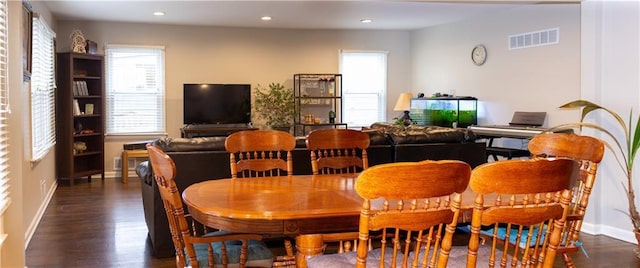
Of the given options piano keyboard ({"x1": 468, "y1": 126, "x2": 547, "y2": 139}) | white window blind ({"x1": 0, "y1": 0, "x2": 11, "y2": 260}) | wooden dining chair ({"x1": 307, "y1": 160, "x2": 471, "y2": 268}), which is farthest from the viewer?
piano keyboard ({"x1": 468, "y1": 126, "x2": 547, "y2": 139})

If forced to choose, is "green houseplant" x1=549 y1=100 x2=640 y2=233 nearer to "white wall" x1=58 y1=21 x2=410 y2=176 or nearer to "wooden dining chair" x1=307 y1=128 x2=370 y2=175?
"wooden dining chair" x1=307 y1=128 x2=370 y2=175

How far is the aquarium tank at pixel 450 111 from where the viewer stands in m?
7.27

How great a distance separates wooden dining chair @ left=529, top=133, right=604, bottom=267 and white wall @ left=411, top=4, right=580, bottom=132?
335 centimetres

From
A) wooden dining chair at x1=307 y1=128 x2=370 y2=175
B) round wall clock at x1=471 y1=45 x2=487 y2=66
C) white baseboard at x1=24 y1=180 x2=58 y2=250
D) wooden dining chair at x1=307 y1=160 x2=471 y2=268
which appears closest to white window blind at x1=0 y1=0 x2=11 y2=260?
white baseboard at x1=24 y1=180 x2=58 y2=250

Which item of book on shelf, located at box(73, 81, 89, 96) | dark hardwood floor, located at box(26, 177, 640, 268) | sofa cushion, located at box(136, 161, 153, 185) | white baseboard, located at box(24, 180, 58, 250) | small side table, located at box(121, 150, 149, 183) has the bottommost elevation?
dark hardwood floor, located at box(26, 177, 640, 268)

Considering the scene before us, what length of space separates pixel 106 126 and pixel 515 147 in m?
5.86

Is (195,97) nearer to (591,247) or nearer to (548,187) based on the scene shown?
(591,247)

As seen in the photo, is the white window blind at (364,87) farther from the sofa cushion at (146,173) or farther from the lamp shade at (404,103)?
the sofa cushion at (146,173)

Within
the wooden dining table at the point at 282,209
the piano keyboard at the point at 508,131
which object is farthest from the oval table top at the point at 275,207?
the piano keyboard at the point at 508,131

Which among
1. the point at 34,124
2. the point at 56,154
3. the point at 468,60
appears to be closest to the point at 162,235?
the point at 34,124

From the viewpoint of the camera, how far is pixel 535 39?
248 inches

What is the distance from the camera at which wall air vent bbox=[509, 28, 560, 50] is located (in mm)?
6008

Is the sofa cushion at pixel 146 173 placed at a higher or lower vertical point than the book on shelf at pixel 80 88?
lower

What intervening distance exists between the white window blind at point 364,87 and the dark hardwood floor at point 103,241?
13.9 ft
